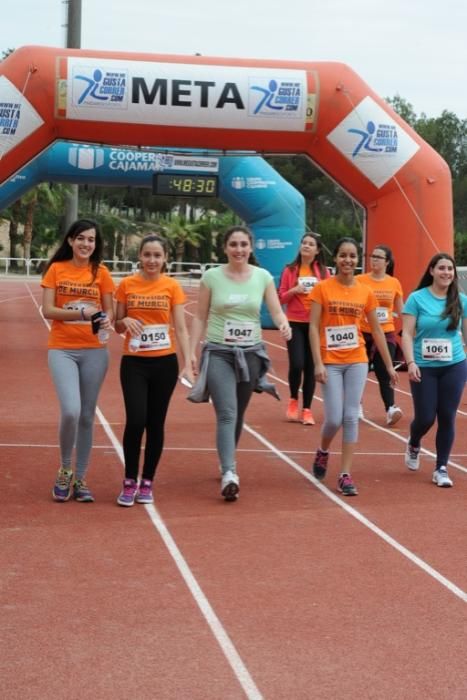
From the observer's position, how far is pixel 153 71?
54.7 ft

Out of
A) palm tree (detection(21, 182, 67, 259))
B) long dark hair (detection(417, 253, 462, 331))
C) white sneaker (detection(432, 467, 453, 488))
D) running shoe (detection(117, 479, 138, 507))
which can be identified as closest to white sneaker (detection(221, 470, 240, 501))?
running shoe (detection(117, 479, 138, 507))

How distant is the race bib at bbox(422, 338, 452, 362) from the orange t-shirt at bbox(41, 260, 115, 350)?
236 centimetres

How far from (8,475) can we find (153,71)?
9.28 meters

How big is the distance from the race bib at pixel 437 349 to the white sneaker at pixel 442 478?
0.79 metres

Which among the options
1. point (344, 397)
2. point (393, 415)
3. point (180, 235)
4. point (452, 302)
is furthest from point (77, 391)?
point (180, 235)

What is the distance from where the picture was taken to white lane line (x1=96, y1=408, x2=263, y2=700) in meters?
4.57

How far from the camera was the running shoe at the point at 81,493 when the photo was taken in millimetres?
7805

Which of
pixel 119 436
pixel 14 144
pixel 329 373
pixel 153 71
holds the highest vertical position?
pixel 153 71

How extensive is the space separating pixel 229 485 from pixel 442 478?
173cm

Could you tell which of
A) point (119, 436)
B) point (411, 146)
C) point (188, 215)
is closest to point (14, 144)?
point (411, 146)

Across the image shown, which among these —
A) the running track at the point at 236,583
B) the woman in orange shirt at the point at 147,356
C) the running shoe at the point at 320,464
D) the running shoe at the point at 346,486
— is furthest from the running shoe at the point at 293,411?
the woman in orange shirt at the point at 147,356

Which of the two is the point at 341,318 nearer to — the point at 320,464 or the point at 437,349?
the point at 437,349

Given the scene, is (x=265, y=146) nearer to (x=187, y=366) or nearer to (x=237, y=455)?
(x=237, y=455)

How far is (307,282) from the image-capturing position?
1158 cm
